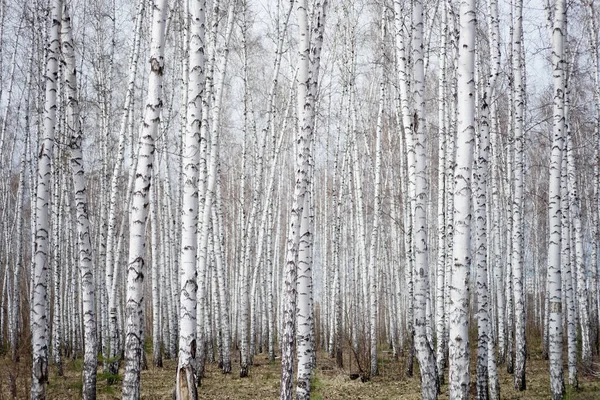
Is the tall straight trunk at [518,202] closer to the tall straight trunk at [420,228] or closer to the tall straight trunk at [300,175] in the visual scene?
the tall straight trunk at [420,228]

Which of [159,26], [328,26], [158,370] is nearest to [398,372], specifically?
[158,370]

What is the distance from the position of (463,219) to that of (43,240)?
5116 millimetres

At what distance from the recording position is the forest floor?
351 inches

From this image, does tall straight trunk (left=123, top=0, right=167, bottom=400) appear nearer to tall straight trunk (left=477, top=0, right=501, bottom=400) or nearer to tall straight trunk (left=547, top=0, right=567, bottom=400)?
tall straight trunk (left=477, top=0, right=501, bottom=400)

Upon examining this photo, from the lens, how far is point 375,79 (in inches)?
674

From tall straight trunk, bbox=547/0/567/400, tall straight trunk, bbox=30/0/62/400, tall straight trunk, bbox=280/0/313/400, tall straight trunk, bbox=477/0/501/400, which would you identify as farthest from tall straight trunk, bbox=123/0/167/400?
tall straight trunk, bbox=547/0/567/400

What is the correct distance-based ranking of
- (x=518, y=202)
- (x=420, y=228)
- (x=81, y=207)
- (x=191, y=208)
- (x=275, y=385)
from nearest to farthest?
(x=191, y=208)
(x=420, y=228)
(x=81, y=207)
(x=518, y=202)
(x=275, y=385)

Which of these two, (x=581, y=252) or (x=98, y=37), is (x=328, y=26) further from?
(x=581, y=252)

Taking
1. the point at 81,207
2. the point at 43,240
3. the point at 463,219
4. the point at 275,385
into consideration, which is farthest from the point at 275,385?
the point at 463,219

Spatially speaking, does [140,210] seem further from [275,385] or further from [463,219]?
[275,385]

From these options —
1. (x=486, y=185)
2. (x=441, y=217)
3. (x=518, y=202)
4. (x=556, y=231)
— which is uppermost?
(x=486, y=185)

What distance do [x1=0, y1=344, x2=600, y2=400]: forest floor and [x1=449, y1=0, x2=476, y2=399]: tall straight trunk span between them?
120 inches

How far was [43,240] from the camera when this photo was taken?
662cm

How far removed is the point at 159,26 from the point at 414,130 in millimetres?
3623
